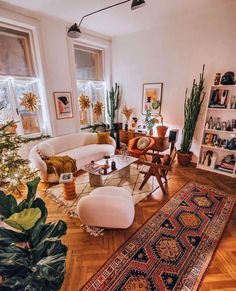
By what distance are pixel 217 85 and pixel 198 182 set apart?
2.01m

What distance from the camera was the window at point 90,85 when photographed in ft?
15.9

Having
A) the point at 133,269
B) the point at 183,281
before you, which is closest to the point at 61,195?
the point at 133,269

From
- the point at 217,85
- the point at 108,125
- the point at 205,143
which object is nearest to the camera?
the point at 217,85

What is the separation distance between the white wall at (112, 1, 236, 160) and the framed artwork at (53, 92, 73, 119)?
70.2 inches

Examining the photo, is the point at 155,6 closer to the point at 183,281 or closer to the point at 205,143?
the point at 205,143

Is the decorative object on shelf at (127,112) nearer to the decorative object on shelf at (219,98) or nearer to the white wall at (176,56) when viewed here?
the white wall at (176,56)

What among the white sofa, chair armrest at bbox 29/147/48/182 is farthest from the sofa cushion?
chair armrest at bbox 29/147/48/182

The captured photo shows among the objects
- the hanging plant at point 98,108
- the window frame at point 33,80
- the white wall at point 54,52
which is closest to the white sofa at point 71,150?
the white wall at point 54,52

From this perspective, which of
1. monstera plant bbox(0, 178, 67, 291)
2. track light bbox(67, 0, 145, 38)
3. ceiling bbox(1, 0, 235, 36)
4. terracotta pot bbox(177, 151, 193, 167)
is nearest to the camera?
monstera plant bbox(0, 178, 67, 291)

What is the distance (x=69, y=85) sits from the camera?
439cm

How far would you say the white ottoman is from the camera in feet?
6.86

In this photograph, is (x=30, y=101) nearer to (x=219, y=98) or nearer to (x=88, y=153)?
(x=88, y=153)

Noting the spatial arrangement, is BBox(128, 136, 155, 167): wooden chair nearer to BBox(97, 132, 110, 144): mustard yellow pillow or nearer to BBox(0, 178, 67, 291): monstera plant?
BBox(97, 132, 110, 144): mustard yellow pillow

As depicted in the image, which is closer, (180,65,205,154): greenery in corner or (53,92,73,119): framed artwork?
(180,65,205,154): greenery in corner
